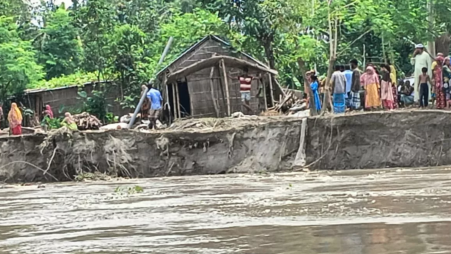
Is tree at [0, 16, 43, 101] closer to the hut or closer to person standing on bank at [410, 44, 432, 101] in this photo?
the hut

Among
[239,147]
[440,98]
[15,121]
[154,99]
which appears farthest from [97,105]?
[440,98]

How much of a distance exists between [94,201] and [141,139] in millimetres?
6077

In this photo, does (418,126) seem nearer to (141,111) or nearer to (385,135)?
(385,135)

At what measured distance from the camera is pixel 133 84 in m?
27.6

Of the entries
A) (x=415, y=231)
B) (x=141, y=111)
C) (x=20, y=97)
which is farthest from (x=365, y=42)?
(x=415, y=231)

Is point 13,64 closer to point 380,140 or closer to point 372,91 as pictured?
point 372,91

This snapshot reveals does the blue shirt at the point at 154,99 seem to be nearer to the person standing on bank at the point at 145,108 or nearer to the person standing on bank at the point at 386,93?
the person standing on bank at the point at 145,108

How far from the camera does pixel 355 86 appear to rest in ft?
58.2

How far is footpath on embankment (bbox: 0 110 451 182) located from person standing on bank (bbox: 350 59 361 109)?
2.81 metres

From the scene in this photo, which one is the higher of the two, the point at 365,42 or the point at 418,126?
the point at 365,42

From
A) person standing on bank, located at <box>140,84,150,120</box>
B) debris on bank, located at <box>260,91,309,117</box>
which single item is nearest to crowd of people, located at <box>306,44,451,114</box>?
debris on bank, located at <box>260,91,309,117</box>

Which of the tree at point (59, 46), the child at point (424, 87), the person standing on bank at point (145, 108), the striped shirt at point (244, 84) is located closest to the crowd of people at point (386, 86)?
the child at point (424, 87)

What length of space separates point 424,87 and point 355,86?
1.74 m

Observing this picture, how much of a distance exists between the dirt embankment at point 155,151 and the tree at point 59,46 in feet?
63.4
